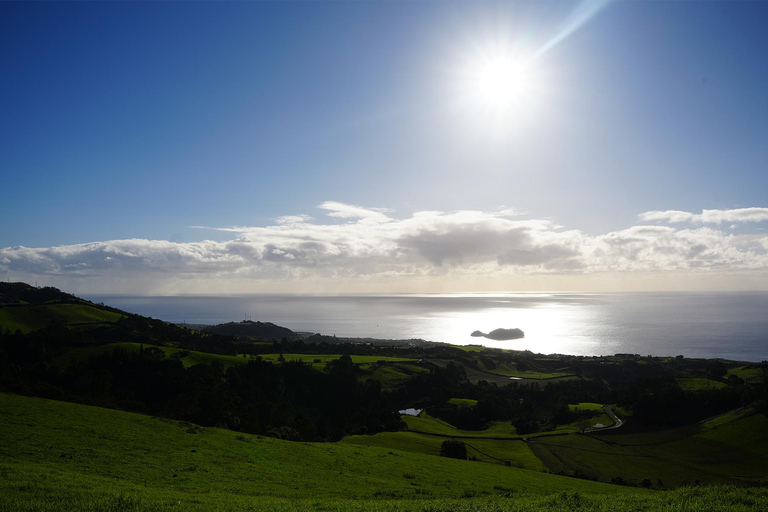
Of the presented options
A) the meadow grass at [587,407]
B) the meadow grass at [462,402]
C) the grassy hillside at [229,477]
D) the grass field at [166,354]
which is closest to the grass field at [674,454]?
the meadow grass at [587,407]

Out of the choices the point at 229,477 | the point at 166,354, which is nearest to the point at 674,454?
the point at 229,477

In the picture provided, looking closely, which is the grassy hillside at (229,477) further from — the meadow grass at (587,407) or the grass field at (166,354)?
the grass field at (166,354)

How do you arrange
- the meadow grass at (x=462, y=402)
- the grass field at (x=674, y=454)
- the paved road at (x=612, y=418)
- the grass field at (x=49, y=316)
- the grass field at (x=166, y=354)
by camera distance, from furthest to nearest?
1. the grass field at (x=49, y=316)
2. the grass field at (x=166, y=354)
3. the meadow grass at (x=462, y=402)
4. the paved road at (x=612, y=418)
5. the grass field at (x=674, y=454)

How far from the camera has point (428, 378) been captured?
150 metres

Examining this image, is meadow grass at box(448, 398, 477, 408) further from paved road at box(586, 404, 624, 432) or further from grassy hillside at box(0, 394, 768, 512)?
grassy hillside at box(0, 394, 768, 512)

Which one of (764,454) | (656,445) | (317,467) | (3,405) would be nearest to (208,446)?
(317,467)

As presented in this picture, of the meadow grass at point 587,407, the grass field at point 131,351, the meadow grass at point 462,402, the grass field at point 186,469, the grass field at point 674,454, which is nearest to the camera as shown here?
the grass field at point 186,469

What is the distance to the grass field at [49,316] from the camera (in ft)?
489

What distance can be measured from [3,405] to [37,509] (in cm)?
2347

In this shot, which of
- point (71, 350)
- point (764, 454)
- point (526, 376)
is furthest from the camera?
point (526, 376)

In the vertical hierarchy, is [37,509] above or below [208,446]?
above

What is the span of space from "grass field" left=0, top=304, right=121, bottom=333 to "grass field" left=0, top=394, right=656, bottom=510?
495ft

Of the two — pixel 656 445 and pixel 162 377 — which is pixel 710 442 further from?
pixel 162 377

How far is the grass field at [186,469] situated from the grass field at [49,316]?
150853 mm
